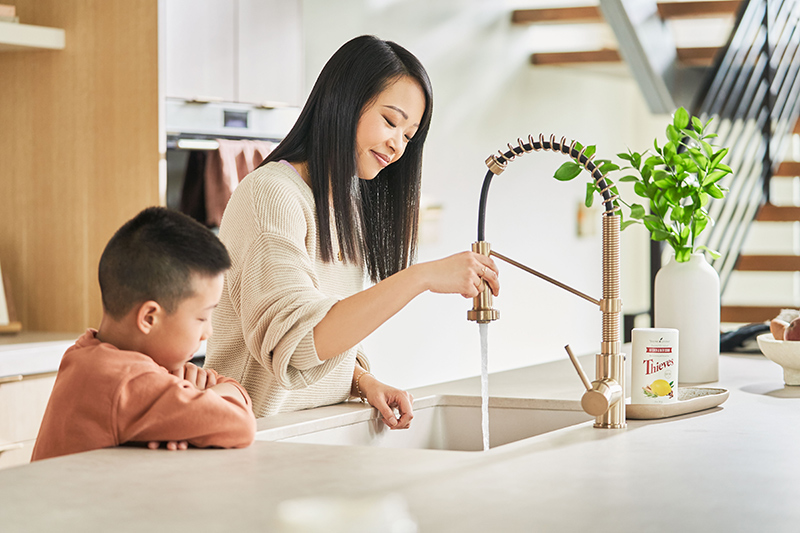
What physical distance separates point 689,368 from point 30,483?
139 centimetres

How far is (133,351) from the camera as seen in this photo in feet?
4.06

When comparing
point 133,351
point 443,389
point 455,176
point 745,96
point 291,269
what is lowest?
point 443,389

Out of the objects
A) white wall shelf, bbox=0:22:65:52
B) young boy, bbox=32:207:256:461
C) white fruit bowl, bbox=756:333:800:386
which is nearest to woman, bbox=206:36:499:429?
young boy, bbox=32:207:256:461

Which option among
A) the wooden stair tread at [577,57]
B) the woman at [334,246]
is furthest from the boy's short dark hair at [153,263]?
the wooden stair tread at [577,57]

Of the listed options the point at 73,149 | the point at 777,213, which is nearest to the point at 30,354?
the point at 73,149

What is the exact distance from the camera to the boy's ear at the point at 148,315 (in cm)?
122

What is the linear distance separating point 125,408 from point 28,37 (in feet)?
7.54

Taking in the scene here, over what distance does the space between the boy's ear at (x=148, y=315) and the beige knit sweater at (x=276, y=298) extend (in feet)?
0.83

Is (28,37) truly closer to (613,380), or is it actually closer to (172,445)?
(172,445)

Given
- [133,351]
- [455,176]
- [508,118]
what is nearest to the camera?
[133,351]

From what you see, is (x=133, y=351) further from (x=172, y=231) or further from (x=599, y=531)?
(x=599, y=531)

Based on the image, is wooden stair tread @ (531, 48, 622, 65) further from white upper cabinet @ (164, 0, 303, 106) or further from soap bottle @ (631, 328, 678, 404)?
soap bottle @ (631, 328, 678, 404)

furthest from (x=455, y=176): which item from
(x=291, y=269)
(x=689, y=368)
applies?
(x=291, y=269)

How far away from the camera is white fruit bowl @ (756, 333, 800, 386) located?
1923mm
